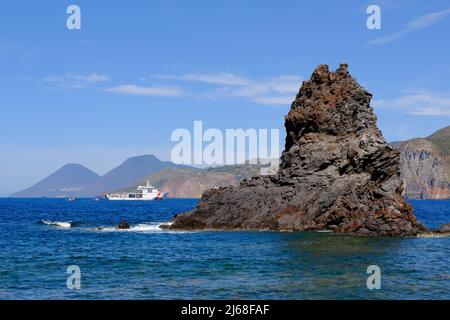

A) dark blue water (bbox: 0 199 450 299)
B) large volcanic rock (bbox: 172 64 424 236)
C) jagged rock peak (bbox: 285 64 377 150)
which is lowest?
dark blue water (bbox: 0 199 450 299)

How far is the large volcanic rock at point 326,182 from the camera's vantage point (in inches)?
2714

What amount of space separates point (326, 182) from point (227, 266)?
121ft

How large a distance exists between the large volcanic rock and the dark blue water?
238 inches

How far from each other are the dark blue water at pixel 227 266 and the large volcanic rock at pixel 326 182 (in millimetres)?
6053

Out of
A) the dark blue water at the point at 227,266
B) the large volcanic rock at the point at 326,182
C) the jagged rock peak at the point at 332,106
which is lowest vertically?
the dark blue water at the point at 227,266

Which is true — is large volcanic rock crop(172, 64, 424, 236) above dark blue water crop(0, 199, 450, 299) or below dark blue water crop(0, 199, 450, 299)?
above

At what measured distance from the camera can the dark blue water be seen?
100 ft
